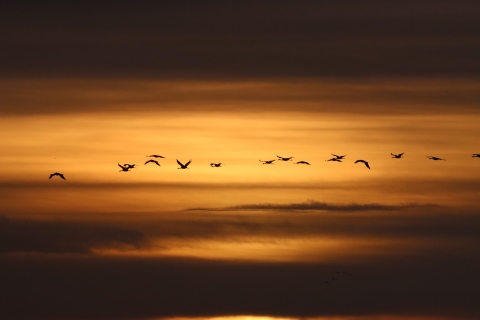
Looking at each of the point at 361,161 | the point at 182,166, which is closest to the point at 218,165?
the point at 182,166

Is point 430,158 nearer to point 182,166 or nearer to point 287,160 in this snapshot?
point 287,160

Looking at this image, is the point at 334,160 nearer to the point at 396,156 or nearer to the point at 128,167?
the point at 396,156

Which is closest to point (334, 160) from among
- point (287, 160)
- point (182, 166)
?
point (287, 160)

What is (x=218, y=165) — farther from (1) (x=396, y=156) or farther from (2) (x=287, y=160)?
(1) (x=396, y=156)

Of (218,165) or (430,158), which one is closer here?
(430,158)

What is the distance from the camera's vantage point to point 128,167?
475ft

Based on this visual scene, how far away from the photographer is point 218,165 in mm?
149250

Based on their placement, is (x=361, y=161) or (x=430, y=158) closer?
(x=430, y=158)

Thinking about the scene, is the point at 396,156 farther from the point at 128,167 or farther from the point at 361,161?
the point at 128,167

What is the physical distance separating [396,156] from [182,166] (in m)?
22.9

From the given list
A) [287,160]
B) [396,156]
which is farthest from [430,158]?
[287,160]

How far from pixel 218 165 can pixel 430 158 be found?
2426 cm

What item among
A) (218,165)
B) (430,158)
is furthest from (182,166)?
(430,158)

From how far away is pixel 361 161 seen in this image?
150 meters
